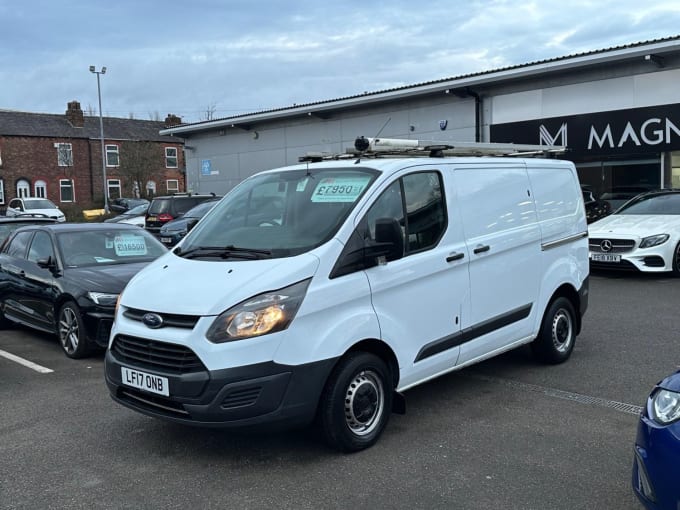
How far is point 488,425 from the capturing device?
4801 millimetres

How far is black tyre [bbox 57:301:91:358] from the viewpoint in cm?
701

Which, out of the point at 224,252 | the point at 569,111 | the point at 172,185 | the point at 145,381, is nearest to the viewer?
the point at 145,381

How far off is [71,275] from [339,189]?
4.12 metres

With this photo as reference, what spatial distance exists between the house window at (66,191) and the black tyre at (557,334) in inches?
2021

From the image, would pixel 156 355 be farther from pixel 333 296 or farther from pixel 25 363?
pixel 25 363

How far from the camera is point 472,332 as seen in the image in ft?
17.1

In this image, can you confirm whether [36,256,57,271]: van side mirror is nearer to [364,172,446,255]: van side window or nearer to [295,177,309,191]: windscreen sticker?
[295,177,309,191]: windscreen sticker

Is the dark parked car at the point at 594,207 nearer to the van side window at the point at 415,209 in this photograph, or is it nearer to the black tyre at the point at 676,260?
the black tyre at the point at 676,260

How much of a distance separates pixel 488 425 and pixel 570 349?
7.04 ft

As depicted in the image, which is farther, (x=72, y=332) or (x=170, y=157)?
(x=170, y=157)

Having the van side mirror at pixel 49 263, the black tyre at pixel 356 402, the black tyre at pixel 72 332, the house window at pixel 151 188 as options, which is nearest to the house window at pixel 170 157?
the house window at pixel 151 188

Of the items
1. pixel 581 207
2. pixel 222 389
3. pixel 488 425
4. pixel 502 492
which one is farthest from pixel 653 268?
pixel 222 389

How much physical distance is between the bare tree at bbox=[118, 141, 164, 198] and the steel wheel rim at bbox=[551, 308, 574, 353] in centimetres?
4515

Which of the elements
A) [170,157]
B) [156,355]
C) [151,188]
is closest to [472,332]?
[156,355]
